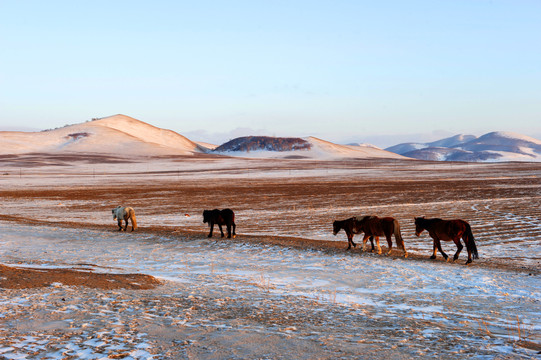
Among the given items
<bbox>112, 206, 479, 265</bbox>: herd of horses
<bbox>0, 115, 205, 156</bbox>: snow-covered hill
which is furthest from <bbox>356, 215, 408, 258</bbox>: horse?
<bbox>0, 115, 205, 156</bbox>: snow-covered hill

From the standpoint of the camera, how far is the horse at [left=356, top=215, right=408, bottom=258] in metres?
15.4

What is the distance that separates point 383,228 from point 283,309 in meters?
7.24

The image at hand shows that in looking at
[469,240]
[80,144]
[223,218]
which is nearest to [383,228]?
[469,240]

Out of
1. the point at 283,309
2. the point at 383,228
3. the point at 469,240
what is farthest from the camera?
the point at 383,228

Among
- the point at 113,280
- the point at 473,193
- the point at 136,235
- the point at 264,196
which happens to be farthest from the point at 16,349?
the point at 473,193

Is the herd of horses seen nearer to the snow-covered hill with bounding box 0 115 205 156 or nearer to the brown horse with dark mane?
the brown horse with dark mane

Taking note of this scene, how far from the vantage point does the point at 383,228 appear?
15.6 meters

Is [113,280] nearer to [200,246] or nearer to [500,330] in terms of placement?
[200,246]

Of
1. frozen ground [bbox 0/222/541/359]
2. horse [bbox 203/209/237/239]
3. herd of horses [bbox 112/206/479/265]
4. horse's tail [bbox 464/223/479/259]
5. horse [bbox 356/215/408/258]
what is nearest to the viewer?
frozen ground [bbox 0/222/541/359]

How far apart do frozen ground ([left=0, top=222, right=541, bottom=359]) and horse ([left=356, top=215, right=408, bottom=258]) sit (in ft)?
2.83

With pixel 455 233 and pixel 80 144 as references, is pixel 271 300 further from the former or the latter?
pixel 80 144

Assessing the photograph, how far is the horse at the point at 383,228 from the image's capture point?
15.4 meters

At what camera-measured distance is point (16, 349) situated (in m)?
6.54

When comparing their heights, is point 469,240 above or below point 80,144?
below
